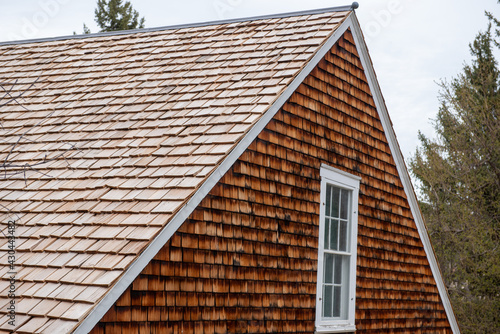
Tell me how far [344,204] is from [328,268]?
94cm

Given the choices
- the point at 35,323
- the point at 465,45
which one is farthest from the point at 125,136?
the point at 465,45

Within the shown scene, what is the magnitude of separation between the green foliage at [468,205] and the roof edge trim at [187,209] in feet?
47.2

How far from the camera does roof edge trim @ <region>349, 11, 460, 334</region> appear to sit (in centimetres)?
956

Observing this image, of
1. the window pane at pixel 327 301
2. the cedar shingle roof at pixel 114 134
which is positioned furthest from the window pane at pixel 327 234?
the cedar shingle roof at pixel 114 134

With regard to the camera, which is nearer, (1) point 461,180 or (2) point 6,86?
(2) point 6,86

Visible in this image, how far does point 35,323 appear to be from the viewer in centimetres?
459

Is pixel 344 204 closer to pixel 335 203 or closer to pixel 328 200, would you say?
pixel 335 203

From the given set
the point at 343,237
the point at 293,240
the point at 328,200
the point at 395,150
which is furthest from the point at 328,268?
the point at 395,150

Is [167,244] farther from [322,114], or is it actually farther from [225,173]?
[322,114]

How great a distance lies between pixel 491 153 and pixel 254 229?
16677 millimetres

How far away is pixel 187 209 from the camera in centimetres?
559

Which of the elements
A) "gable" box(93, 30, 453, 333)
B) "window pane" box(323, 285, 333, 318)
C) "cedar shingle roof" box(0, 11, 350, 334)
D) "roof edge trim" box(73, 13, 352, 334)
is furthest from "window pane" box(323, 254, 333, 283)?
"cedar shingle roof" box(0, 11, 350, 334)

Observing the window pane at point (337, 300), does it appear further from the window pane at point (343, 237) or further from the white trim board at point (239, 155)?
the white trim board at point (239, 155)

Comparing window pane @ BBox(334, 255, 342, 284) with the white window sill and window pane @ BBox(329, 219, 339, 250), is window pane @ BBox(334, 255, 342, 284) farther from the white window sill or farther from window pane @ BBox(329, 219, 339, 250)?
the white window sill
